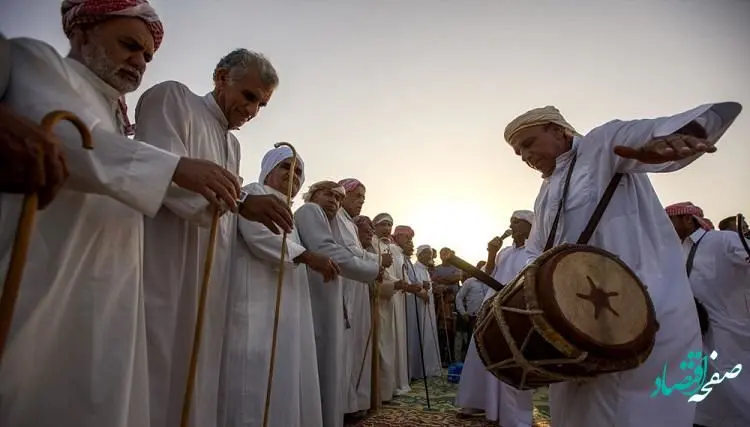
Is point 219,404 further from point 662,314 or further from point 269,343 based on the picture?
point 662,314

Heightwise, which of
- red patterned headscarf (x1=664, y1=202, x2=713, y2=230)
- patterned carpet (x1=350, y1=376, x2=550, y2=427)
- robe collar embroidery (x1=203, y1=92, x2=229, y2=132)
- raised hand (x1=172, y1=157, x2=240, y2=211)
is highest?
red patterned headscarf (x1=664, y1=202, x2=713, y2=230)

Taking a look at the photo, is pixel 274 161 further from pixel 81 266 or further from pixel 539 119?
pixel 81 266

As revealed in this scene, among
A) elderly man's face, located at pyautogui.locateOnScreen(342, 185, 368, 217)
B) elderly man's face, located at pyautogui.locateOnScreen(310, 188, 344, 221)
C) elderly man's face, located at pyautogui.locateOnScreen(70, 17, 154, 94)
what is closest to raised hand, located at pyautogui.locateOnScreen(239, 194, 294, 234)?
elderly man's face, located at pyautogui.locateOnScreen(70, 17, 154, 94)

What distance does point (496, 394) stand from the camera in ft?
17.0

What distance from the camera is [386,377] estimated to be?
21.1 feet

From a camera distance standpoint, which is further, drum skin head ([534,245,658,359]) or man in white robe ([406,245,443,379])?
man in white robe ([406,245,443,379])

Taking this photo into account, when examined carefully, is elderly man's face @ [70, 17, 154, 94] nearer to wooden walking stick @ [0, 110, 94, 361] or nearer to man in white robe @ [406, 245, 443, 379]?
wooden walking stick @ [0, 110, 94, 361]

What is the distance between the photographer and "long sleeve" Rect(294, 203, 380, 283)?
4.30 metres

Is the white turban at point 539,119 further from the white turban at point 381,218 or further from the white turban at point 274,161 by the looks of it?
the white turban at point 381,218

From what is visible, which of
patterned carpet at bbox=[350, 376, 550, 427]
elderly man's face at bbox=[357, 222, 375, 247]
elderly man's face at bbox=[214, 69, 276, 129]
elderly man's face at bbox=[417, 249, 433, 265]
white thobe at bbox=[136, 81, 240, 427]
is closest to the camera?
white thobe at bbox=[136, 81, 240, 427]

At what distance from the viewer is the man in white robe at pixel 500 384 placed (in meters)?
4.79

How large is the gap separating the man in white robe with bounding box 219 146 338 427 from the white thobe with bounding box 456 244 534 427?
1.98 m

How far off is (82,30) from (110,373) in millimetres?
1325

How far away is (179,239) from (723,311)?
213 inches
